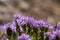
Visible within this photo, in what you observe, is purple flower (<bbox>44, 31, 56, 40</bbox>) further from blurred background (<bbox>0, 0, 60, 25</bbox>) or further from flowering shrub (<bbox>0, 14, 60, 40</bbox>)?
blurred background (<bbox>0, 0, 60, 25</bbox>)

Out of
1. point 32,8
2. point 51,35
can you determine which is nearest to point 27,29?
point 51,35

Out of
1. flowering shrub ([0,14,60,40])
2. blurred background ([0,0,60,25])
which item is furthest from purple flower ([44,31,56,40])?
blurred background ([0,0,60,25])

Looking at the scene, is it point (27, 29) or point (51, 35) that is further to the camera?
point (27, 29)

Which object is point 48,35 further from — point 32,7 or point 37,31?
point 32,7

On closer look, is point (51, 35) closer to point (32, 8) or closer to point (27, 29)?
point (27, 29)

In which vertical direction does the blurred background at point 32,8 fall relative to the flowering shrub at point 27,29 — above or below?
below

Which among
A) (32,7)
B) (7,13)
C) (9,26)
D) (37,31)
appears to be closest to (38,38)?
(37,31)

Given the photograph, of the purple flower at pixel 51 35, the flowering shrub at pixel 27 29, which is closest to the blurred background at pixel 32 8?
the flowering shrub at pixel 27 29

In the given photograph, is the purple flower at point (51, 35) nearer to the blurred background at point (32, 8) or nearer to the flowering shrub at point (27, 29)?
the flowering shrub at point (27, 29)
